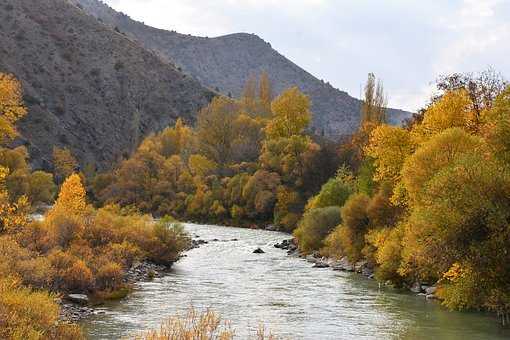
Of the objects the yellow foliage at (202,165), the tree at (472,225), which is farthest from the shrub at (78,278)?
the yellow foliage at (202,165)

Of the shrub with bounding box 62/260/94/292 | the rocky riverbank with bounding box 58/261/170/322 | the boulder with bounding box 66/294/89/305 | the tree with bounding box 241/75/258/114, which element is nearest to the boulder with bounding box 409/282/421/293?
→ the rocky riverbank with bounding box 58/261/170/322

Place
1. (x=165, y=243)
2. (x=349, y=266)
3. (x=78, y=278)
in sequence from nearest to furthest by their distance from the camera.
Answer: (x=78, y=278) → (x=165, y=243) → (x=349, y=266)

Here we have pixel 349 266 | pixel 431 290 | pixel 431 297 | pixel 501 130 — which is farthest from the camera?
pixel 349 266

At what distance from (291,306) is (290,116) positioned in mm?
65691

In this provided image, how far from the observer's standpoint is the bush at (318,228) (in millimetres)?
53997

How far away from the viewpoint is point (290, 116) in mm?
92625

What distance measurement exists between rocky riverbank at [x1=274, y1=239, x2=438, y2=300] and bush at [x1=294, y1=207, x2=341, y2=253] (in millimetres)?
1190

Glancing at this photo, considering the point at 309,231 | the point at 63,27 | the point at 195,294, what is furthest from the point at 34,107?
the point at 195,294

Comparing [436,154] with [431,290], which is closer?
[436,154]

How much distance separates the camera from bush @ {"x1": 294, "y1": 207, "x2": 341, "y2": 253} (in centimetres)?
5400

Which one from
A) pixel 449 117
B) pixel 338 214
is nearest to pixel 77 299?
pixel 449 117

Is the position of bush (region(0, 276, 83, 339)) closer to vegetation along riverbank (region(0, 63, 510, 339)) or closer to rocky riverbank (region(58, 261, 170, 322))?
vegetation along riverbank (region(0, 63, 510, 339))

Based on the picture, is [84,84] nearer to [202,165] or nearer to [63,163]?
[63,163]

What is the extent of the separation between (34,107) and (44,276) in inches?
4226
